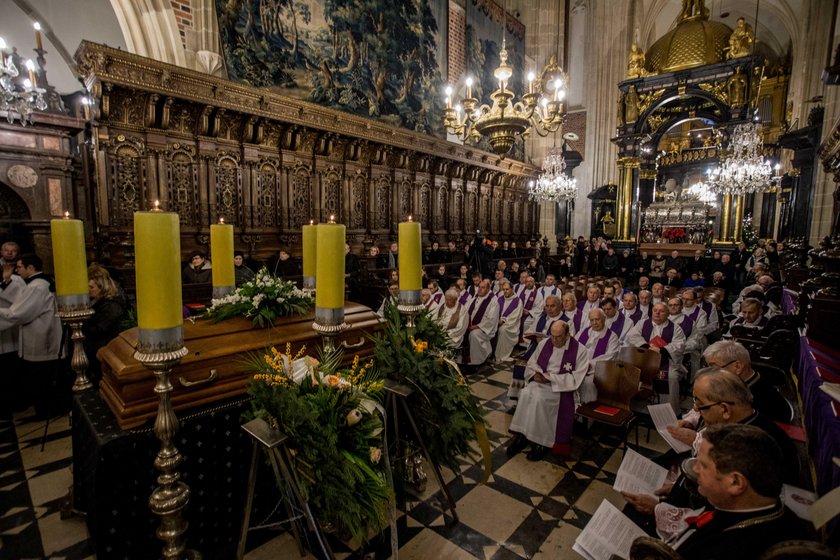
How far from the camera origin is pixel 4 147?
8.50m

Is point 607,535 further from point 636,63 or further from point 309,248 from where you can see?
point 636,63

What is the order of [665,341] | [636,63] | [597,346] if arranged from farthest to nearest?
[636,63]
[665,341]
[597,346]

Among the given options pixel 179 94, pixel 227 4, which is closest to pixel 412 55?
pixel 227 4

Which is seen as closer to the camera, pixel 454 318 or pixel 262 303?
pixel 262 303

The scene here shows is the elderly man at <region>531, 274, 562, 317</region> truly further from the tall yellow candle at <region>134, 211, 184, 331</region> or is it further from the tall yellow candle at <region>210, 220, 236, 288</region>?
the tall yellow candle at <region>134, 211, 184, 331</region>

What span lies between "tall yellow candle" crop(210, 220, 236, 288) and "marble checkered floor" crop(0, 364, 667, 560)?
1876 millimetres

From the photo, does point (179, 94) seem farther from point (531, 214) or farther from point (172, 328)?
point (531, 214)

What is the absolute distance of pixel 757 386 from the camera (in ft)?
9.25

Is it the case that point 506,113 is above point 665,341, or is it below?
above

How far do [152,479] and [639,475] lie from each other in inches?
115

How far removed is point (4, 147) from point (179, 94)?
4490 mm

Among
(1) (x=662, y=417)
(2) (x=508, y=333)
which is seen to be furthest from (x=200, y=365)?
(2) (x=508, y=333)

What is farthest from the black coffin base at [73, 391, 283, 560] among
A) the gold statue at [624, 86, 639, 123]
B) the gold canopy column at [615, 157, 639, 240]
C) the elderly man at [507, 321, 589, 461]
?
the gold statue at [624, 86, 639, 123]

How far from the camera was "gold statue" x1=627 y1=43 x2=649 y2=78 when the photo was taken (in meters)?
16.2
